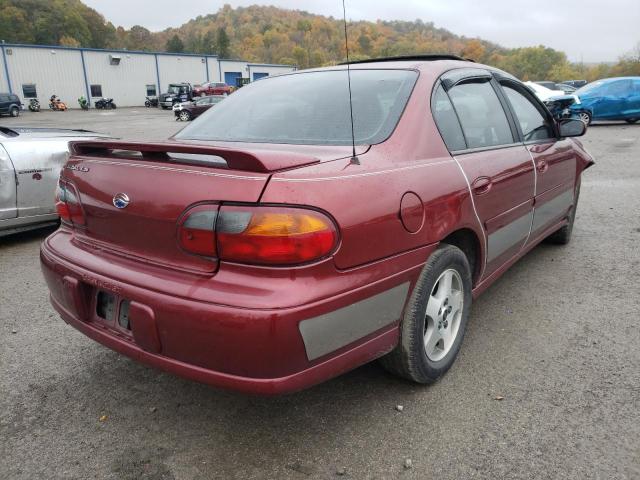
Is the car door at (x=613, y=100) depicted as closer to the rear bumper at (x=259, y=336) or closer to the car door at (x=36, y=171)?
the car door at (x=36, y=171)

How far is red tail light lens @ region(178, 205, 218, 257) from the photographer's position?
5.84ft

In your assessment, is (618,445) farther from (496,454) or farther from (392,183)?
(392,183)

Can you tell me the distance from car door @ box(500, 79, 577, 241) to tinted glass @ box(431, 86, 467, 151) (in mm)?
845

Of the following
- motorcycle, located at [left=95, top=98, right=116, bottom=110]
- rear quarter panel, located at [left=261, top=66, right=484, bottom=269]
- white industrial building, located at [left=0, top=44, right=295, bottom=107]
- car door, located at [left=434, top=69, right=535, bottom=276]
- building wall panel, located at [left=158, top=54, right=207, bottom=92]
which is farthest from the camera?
building wall panel, located at [left=158, top=54, right=207, bottom=92]

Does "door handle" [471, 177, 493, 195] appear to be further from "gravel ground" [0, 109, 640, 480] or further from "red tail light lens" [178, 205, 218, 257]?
"red tail light lens" [178, 205, 218, 257]

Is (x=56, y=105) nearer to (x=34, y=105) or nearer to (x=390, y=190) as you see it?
Result: (x=34, y=105)

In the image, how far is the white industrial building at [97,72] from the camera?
141ft

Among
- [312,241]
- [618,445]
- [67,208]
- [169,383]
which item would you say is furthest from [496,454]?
[67,208]

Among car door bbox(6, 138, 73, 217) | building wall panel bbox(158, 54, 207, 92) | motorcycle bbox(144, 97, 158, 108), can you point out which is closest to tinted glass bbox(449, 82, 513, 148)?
car door bbox(6, 138, 73, 217)

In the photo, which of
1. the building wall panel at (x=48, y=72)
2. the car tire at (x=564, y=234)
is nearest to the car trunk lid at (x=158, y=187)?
the car tire at (x=564, y=234)

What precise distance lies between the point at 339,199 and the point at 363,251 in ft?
0.70

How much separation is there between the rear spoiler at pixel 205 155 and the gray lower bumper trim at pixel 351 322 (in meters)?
0.55

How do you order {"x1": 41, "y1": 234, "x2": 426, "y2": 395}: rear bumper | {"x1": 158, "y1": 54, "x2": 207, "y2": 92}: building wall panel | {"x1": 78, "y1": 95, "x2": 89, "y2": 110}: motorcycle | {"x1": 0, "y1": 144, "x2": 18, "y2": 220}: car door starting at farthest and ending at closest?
1. {"x1": 158, "y1": 54, "x2": 207, "y2": 92}: building wall panel
2. {"x1": 78, "y1": 95, "x2": 89, "y2": 110}: motorcycle
3. {"x1": 0, "y1": 144, "x2": 18, "y2": 220}: car door
4. {"x1": 41, "y1": 234, "x2": 426, "y2": 395}: rear bumper

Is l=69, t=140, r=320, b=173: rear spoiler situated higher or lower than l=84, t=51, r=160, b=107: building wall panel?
lower
